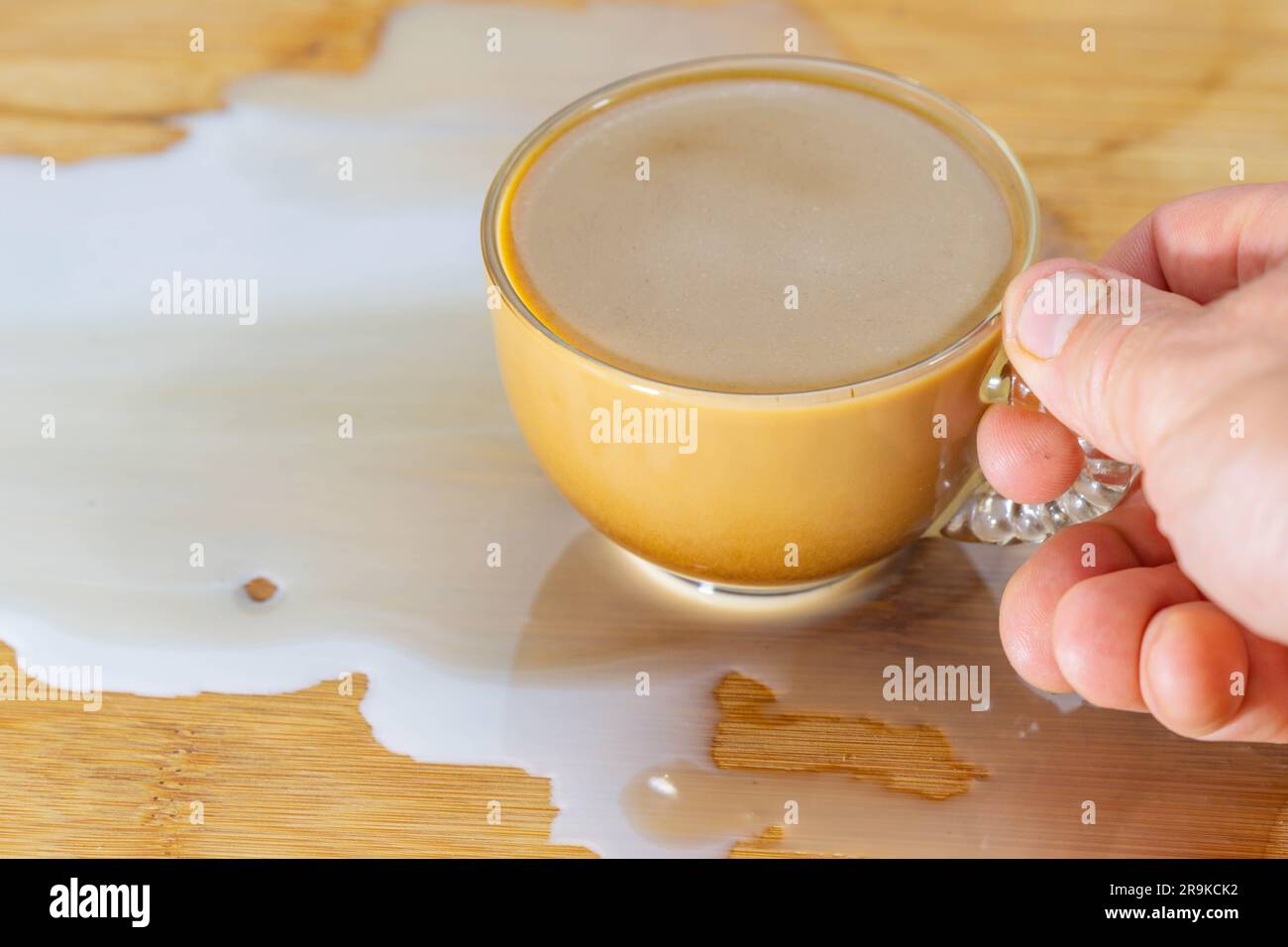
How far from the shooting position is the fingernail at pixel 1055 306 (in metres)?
0.55

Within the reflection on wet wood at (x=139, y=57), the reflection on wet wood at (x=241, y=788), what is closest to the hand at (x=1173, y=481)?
the reflection on wet wood at (x=241, y=788)

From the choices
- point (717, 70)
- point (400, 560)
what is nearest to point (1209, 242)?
point (717, 70)

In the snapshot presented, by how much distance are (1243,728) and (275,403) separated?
1.76 ft

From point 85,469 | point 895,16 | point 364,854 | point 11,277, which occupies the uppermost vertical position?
point 895,16

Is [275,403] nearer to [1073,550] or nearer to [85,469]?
[85,469]

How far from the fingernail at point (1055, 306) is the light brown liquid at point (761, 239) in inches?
1.7

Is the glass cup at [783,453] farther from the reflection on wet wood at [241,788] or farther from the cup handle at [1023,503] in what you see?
the reflection on wet wood at [241,788]

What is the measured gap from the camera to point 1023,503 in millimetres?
655

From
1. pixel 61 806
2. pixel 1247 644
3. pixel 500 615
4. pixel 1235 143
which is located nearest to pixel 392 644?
pixel 500 615

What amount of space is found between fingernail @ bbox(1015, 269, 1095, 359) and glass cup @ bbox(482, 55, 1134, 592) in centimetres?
3

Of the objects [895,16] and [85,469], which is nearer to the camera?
[85,469]

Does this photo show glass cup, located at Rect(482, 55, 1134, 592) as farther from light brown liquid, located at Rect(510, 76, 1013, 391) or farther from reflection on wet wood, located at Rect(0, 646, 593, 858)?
reflection on wet wood, located at Rect(0, 646, 593, 858)

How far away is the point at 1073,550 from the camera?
0.64m

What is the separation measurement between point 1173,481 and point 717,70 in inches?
13.4
